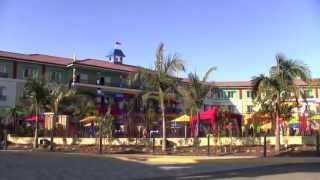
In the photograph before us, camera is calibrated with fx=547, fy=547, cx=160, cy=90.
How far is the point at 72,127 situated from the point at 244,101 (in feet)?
199

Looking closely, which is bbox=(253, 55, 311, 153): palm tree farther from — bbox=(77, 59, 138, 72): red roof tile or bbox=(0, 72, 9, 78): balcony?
bbox=(77, 59, 138, 72): red roof tile

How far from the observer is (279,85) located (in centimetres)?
3041

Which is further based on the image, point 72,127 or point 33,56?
point 33,56

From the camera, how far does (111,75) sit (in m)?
82.2

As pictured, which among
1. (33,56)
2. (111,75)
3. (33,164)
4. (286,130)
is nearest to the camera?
(33,164)

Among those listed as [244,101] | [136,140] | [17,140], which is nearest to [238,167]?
[136,140]

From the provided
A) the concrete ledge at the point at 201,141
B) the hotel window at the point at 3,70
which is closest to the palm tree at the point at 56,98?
the concrete ledge at the point at 201,141

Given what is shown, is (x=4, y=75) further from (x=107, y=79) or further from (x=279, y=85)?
(x=279, y=85)

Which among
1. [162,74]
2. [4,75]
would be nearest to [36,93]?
[162,74]

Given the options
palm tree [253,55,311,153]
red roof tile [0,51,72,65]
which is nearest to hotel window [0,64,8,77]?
red roof tile [0,51,72,65]

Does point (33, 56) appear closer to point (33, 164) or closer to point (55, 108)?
point (55, 108)

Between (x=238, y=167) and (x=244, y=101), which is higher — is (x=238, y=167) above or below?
below

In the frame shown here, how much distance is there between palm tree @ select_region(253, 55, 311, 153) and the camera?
3027cm

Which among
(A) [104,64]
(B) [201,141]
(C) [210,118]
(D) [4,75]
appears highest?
(A) [104,64]
